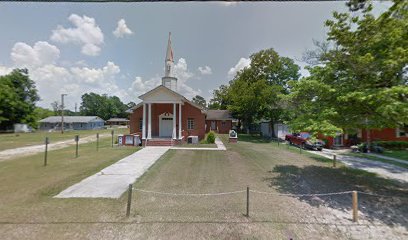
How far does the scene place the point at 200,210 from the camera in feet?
18.4

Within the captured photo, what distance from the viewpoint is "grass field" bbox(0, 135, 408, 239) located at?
454 cm

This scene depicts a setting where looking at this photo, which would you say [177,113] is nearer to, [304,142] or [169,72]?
[169,72]

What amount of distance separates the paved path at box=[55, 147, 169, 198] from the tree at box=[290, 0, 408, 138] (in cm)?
732

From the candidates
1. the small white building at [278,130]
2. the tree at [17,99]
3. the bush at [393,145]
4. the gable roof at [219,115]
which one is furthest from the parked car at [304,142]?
the tree at [17,99]

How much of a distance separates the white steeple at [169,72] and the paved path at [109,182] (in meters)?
14.3

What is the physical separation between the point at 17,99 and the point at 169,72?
45.5m

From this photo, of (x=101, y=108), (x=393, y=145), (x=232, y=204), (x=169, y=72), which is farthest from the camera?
(x=101, y=108)

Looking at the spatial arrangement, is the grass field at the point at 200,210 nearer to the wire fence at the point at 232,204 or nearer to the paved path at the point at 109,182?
the wire fence at the point at 232,204

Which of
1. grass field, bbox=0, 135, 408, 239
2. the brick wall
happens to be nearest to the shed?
the brick wall

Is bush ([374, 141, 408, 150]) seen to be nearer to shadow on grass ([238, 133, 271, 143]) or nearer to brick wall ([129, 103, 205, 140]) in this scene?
shadow on grass ([238, 133, 271, 143])

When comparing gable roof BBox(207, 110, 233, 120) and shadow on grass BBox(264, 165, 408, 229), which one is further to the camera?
gable roof BBox(207, 110, 233, 120)

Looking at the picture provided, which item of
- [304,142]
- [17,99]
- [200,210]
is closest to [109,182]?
[200,210]

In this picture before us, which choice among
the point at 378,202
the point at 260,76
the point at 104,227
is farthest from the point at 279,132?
the point at 104,227

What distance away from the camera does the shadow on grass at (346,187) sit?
5.76 meters
